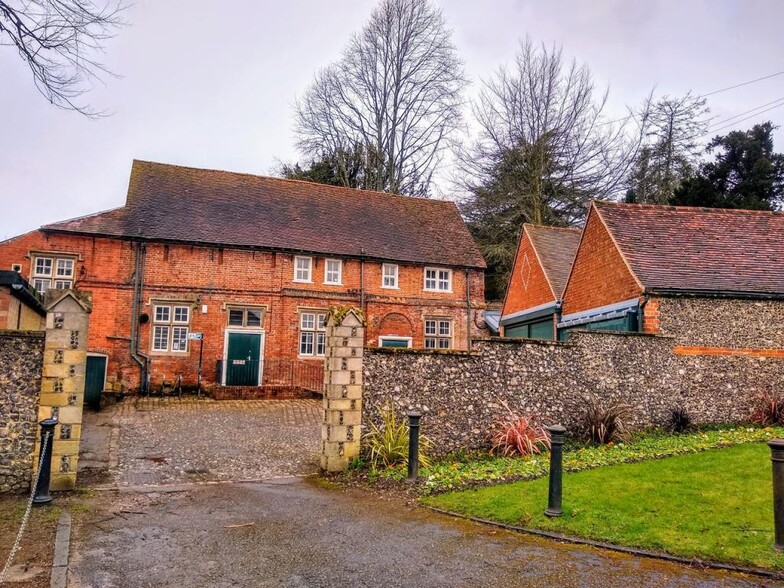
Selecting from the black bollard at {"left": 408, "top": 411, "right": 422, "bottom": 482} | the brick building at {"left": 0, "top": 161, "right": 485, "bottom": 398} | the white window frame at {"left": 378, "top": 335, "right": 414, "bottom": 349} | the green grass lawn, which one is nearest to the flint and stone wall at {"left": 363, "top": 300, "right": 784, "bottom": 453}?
the black bollard at {"left": 408, "top": 411, "right": 422, "bottom": 482}

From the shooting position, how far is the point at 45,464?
747 cm

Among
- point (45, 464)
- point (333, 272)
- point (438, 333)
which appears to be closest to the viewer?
point (45, 464)

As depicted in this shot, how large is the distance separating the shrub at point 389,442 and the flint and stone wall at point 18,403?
5084 millimetres

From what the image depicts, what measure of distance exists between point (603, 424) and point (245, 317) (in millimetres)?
15161

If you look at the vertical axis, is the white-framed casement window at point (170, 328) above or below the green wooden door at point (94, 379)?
above

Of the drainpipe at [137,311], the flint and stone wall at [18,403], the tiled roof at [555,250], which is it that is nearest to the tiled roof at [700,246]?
the tiled roof at [555,250]

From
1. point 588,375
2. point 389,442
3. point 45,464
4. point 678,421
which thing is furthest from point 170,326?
point 678,421

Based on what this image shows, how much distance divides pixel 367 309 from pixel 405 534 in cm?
1819

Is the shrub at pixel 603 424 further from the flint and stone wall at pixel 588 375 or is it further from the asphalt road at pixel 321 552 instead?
the asphalt road at pixel 321 552

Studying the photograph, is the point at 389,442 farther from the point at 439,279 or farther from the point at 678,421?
the point at 439,279

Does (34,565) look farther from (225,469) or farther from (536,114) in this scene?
(536,114)

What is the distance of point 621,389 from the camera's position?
12.3 m

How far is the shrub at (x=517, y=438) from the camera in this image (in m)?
10.6

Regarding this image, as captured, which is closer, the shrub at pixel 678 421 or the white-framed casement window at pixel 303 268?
the shrub at pixel 678 421
